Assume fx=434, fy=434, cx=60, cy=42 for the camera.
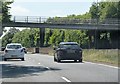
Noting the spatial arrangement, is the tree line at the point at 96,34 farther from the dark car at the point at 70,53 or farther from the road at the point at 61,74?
the road at the point at 61,74

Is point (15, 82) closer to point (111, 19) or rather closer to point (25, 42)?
point (111, 19)

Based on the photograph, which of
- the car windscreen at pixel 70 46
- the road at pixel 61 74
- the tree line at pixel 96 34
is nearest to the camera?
the road at pixel 61 74

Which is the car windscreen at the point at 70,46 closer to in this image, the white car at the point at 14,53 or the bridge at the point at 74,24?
the white car at the point at 14,53

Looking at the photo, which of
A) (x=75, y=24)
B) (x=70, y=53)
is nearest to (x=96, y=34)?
(x=75, y=24)

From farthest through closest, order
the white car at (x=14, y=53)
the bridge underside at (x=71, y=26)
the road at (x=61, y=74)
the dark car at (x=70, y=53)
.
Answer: the bridge underside at (x=71, y=26) < the white car at (x=14, y=53) < the dark car at (x=70, y=53) < the road at (x=61, y=74)

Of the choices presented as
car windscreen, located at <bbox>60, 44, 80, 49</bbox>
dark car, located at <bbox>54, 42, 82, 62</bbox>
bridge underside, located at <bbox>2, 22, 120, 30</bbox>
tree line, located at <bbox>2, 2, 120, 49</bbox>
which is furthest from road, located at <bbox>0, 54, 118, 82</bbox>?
tree line, located at <bbox>2, 2, 120, 49</bbox>

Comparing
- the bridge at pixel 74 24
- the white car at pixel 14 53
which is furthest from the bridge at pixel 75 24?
the white car at pixel 14 53

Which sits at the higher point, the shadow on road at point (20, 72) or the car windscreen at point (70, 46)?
the car windscreen at point (70, 46)

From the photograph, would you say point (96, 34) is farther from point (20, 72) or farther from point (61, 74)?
point (61, 74)

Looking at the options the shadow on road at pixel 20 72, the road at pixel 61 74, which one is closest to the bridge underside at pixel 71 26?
the shadow on road at pixel 20 72

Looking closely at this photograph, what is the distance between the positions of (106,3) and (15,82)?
323 ft

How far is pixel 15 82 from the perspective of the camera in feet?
55.5

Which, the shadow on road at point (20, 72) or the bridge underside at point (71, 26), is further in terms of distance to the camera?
the bridge underside at point (71, 26)

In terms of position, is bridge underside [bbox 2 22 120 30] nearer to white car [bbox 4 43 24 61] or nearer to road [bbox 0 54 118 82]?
white car [bbox 4 43 24 61]
